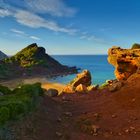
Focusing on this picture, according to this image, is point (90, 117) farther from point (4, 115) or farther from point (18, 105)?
point (4, 115)

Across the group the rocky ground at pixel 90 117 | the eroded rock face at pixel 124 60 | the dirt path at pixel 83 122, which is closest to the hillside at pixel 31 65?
the eroded rock face at pixel 124 60

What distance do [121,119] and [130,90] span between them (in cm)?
662

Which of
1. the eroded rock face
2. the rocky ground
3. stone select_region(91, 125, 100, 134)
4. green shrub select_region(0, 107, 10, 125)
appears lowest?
stone select_region(91, 125, 100, 134)

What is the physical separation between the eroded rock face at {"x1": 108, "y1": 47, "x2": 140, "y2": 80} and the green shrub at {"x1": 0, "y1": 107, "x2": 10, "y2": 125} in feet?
77.8

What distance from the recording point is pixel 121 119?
26.7 metres

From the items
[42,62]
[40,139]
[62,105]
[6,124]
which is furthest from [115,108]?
[42,62]

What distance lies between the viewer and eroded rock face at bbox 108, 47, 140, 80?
130 feet

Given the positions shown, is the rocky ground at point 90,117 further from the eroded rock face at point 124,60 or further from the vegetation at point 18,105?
the vegetation at point 18,105

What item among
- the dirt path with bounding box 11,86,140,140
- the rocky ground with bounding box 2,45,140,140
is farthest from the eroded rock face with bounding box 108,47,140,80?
the dirt path with bounding box 11,86,140,140

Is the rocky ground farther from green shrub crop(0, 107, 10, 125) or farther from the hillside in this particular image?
the hillside

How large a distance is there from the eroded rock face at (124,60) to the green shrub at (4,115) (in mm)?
23712

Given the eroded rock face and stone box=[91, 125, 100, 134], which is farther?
the eroded rock face

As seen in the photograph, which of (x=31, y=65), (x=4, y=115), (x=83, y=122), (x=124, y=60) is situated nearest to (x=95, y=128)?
(x=83, y=122)

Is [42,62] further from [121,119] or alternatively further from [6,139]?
[6,139]
